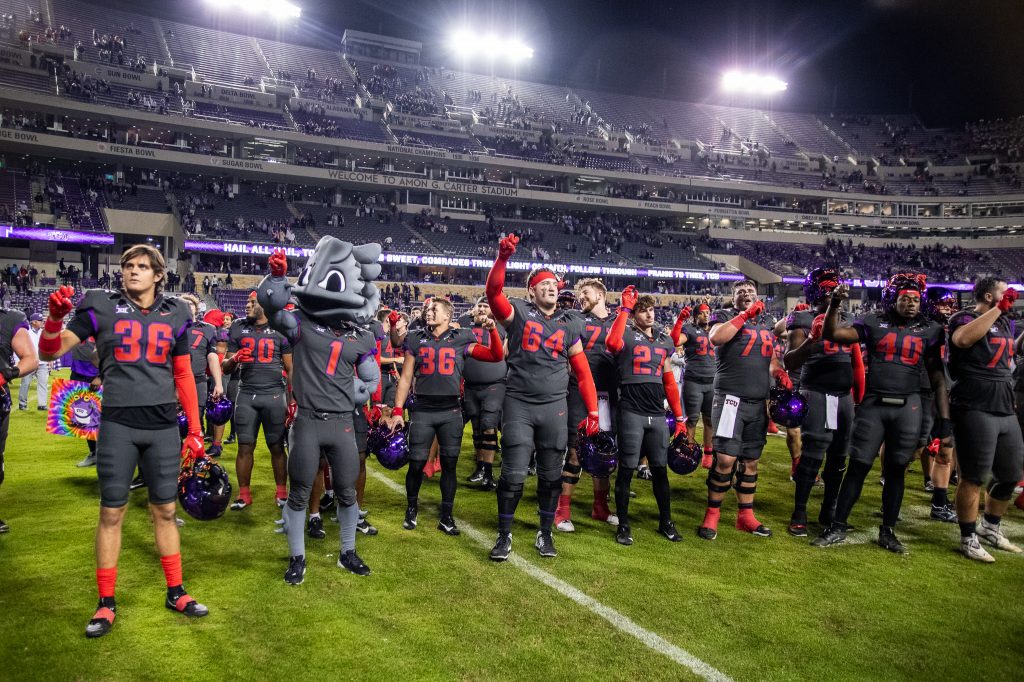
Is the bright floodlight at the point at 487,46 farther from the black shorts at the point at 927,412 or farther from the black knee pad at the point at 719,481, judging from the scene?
the black knee pad at the point at 719,481

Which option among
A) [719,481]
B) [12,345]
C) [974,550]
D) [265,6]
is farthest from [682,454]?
[265,6]

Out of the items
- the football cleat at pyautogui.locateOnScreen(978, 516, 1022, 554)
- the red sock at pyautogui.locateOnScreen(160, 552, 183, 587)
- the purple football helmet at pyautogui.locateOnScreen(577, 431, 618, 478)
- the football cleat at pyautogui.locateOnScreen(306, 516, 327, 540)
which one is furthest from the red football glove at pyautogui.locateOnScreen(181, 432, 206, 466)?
the football cleat at pyautogui.locateOnScreen(978, 516, 1022, 554)

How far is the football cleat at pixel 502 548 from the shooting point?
5.58 m

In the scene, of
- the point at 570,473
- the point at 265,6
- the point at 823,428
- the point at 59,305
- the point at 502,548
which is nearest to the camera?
the point at 59,305

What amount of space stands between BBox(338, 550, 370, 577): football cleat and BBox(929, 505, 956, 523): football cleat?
620 centimetres

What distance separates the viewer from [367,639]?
4102mm

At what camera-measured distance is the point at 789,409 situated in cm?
683

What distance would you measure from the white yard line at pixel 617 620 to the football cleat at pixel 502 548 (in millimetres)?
68

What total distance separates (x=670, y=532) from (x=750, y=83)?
217 feet

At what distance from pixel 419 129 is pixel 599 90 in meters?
23.5

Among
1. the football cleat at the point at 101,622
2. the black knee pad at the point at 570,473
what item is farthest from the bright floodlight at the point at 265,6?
the football cleat at the point at 101,622

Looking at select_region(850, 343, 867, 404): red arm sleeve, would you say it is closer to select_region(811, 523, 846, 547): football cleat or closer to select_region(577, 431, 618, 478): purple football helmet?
select_region(811, 523, 846, 547): football cleat

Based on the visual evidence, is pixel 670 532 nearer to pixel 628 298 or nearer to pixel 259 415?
pixel 628 298

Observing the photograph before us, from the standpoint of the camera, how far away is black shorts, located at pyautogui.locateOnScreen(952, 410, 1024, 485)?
591cm
